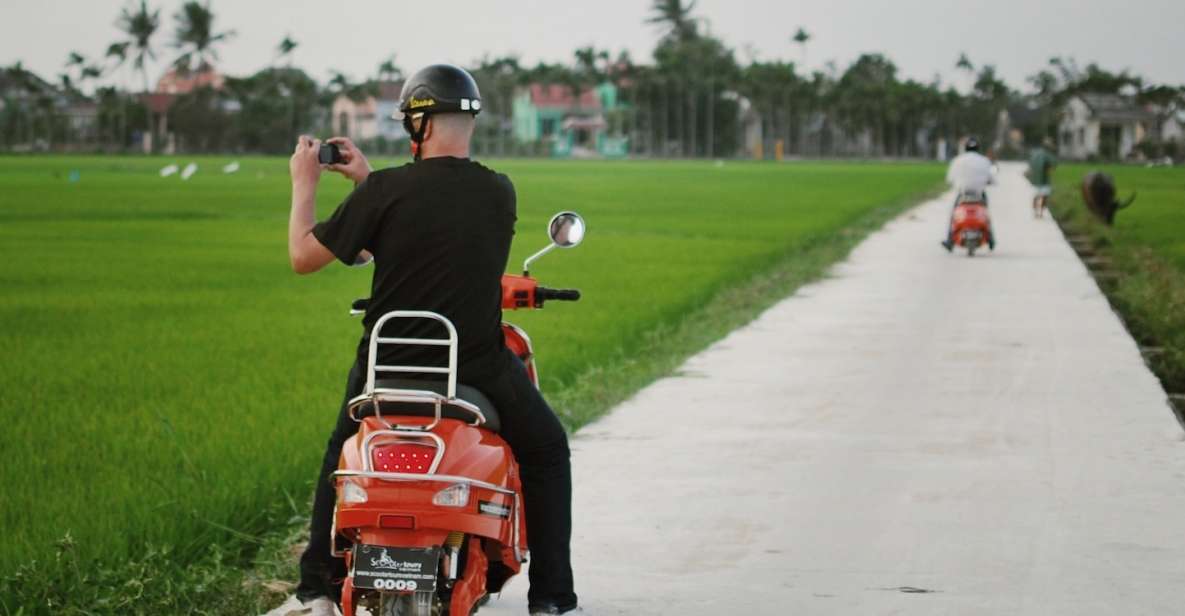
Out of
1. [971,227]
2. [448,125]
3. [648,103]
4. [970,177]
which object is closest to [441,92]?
[448,125]

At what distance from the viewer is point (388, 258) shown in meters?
4.43

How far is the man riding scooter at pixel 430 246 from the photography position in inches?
174

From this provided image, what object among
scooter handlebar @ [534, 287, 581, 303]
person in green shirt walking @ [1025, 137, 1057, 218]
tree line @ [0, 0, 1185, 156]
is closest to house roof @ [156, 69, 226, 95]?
tree line @ [0, 0, 1185, 156]

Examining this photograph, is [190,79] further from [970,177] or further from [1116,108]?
[970,177]

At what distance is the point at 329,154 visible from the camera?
4543 millimetres

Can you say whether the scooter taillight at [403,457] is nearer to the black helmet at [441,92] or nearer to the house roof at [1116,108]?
the black helmet at [441,92]

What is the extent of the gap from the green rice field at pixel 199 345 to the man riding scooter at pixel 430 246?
1.60m

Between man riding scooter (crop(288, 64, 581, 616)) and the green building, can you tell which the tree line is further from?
man riding scooter (crop(288, 64, 581, 616))

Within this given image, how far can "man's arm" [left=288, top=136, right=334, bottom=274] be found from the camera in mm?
4449

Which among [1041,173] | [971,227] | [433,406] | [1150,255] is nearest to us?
[433,406]

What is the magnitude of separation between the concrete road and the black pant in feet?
2.33

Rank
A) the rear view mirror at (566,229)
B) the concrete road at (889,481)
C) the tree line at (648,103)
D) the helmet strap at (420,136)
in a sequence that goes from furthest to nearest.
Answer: the tree line at (648,103), the concrete road at (889,481), the rear view mirror at (566,229), the helmet strap at (420,136)

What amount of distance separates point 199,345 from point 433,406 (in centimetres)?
916

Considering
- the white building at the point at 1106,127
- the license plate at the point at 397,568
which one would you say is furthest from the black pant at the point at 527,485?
the white building at the point at 1106,127
